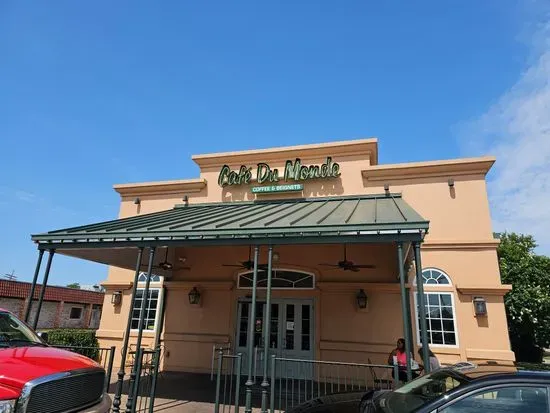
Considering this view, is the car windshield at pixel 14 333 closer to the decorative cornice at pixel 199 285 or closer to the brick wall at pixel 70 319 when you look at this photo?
the decorative cornice at pixel 199 285

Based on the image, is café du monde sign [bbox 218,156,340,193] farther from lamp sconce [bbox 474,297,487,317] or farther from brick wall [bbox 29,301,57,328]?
brick wall [bbox 29,301,57,328]

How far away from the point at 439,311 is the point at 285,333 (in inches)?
180

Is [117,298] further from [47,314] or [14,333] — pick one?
[47,314]

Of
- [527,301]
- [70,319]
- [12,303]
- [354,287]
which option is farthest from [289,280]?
[70,319]

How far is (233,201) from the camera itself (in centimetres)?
1316

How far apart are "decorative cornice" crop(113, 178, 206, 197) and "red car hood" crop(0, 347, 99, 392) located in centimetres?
904

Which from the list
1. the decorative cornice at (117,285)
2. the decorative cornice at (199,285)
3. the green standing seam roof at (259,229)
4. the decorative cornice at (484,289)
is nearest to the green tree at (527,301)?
the decorative cornice at (484,289)

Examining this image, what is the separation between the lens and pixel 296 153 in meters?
13.0

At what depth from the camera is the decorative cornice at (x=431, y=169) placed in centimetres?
1093

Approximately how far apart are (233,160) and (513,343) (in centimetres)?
1696

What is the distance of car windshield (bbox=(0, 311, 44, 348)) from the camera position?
5053 millimetres

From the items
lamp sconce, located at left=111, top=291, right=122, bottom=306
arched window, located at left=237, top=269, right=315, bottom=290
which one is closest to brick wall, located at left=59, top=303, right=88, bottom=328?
lamp sconce, located at left=111, top=291, right=122, bottom=306

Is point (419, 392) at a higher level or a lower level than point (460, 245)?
lower

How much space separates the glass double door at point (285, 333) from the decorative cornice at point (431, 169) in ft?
15.6
